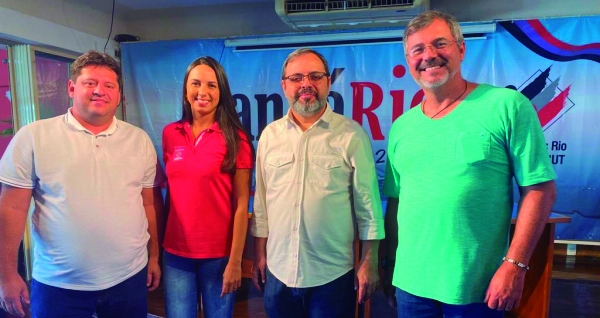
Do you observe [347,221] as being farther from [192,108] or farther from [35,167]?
[35,167]

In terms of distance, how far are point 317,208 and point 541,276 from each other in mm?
1580

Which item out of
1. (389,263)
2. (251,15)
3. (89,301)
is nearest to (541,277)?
(389,263)

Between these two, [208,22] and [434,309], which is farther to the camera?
[208,22]

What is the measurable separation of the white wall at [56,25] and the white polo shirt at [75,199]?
7.07ft

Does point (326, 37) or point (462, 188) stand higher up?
point (326, 37)

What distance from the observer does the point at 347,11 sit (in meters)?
3.05

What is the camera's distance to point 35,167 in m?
1.24

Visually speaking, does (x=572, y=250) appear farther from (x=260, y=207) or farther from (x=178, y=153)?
(x=178, y=153)

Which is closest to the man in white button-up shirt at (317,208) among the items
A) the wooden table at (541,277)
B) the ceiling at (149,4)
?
the wooden table at (541,277)

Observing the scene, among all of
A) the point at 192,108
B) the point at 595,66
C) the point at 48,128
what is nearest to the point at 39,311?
the point at 48,128

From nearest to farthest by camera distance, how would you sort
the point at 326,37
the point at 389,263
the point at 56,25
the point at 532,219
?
the point at 532,219
the point at 389,263
the point at 56,25
the point at 326,37

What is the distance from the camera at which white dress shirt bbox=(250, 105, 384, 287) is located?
1.32 meters

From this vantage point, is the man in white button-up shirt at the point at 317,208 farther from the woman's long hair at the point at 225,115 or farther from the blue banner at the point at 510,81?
the blue banner at the point at 510,81

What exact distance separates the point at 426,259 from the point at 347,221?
0.30 meters
